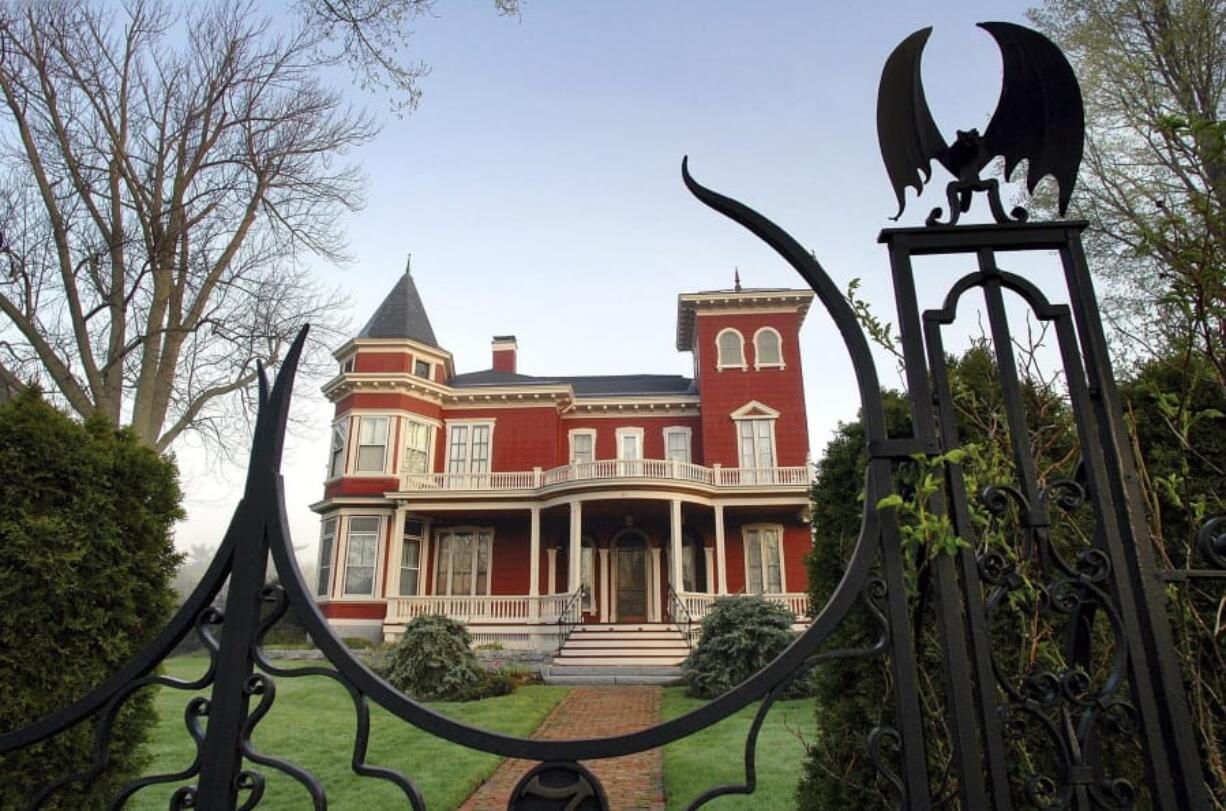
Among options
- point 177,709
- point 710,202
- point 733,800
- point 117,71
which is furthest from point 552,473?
point 710,202

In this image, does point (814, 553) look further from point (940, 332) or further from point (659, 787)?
point (940, 332)

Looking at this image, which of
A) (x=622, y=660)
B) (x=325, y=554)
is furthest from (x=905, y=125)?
(x=325, y=554)

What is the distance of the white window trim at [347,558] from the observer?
1916cm

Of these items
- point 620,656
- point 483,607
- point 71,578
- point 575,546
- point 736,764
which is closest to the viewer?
point 71,578

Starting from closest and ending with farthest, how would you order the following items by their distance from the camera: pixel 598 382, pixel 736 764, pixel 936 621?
pixel 936 621 < pixel 736 764 < pixel 598 382

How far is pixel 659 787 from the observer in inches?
237

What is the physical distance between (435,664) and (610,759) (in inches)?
342

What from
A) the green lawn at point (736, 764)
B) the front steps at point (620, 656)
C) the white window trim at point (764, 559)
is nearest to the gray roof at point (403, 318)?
the front steps at point (620, 656)

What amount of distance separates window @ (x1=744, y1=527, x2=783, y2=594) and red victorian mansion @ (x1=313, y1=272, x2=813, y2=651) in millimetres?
39

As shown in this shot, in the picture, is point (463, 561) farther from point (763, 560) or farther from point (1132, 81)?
point (1132, 81)

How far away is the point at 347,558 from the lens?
19.7 meters

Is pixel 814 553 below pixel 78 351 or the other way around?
below

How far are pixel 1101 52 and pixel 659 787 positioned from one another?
13.6 metres

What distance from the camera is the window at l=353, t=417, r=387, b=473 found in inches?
801
